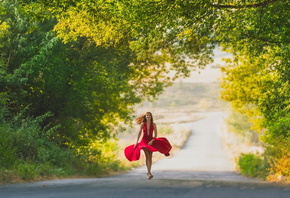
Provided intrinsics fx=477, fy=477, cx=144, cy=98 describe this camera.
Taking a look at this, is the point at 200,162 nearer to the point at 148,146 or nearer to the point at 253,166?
the point at 253,166

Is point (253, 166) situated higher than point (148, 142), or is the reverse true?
point (253, 166)

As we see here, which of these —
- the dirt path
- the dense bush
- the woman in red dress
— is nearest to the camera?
the woman in red dress

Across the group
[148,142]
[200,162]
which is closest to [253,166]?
[200,162]

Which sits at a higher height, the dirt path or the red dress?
the dirt path

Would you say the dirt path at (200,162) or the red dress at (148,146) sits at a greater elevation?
the dirt path at (200,162)

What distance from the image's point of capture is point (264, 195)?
32.3ft

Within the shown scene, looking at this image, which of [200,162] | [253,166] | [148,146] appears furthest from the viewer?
[200,162]

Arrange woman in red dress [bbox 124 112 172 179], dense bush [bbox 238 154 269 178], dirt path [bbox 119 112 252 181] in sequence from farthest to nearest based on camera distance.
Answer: dirt path [bbox 119 112 252 181], dense bush [bbox 238 154 269 178], woman in red dress [bbox 124 112 172 179]

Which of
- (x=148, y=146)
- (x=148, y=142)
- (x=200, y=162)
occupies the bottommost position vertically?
(x=148, y=146)

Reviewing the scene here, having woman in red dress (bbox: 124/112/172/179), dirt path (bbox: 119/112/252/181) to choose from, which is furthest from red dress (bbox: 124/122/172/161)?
dirt path (bbox: 119/112/252/181)

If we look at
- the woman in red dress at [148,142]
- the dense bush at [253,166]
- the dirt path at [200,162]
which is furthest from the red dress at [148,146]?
the dense bush at [253,166]

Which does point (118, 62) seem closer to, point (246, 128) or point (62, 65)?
point (62, 65)

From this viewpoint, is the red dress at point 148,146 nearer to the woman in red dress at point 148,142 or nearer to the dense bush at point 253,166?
the woman in red dress at point 148,142

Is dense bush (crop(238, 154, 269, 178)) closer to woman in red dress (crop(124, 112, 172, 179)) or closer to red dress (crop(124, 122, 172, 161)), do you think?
red dress (crop(124, 122, 172, 161))
